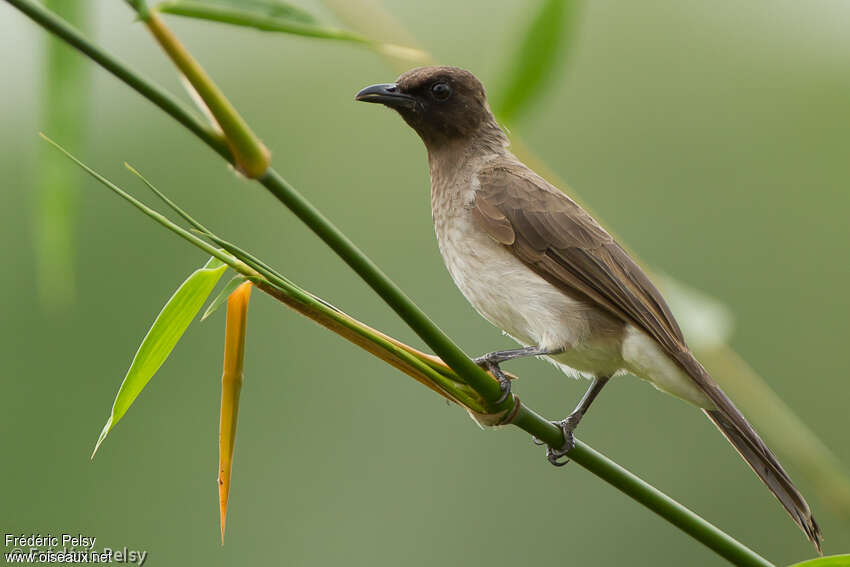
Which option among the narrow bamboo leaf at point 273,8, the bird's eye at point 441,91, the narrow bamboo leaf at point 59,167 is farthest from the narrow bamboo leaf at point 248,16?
the bird's eye at point 441,91

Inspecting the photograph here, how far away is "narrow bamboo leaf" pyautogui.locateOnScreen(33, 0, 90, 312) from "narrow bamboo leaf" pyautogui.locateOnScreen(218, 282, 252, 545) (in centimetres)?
53

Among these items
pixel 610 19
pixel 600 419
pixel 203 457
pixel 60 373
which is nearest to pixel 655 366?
pixel 600 419

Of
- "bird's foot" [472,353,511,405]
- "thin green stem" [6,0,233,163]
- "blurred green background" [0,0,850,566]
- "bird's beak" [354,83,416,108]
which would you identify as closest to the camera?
"thin green stem" [6,0,233,163]

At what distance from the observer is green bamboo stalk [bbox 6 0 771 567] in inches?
50.6

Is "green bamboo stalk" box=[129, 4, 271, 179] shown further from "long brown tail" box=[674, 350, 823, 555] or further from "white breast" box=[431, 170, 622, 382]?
"white breast" box=[431, 170, 622, 382]

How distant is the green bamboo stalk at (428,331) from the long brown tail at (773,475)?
35.4 inches

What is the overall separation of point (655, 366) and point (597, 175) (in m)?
4.38

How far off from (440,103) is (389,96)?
11.3 inches

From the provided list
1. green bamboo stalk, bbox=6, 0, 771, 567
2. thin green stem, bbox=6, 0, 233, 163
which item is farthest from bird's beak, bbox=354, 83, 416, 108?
thin green stem, bbox=6, 0, 233, 163

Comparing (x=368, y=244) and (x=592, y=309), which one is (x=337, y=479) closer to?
(x=368, y=244)

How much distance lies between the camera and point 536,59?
2.49m

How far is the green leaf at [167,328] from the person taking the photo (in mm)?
1694

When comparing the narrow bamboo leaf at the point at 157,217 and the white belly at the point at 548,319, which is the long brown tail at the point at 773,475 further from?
the narrow bamboo leaf at the point at 157,217

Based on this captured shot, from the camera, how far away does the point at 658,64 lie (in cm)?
813
